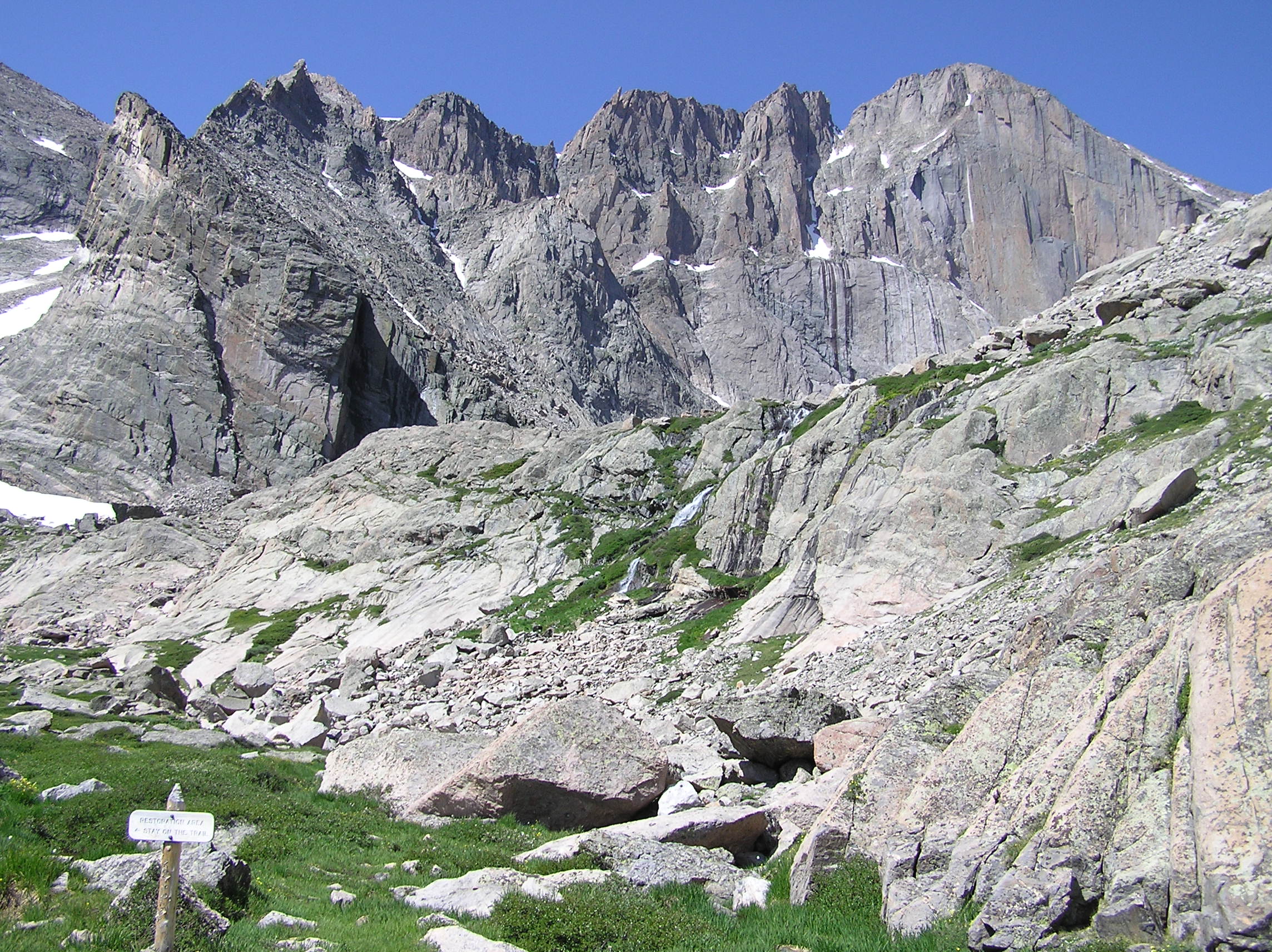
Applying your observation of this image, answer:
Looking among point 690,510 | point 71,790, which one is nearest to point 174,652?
point 690,510

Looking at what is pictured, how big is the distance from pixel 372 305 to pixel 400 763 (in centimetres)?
10740

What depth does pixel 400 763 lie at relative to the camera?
1722cm

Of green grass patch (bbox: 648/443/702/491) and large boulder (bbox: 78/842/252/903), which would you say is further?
green grass patch (bbox: 648/443/702/491)

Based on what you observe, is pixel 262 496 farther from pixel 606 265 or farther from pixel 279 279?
pixel 606 265

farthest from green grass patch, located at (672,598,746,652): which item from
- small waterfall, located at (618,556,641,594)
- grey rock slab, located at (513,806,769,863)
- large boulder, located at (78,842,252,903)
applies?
large boulder, located at (78,842,252,903)

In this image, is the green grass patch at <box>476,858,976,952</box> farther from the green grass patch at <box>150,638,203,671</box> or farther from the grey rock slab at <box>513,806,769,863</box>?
the green grass patch at <box>150,638,203,671</box>

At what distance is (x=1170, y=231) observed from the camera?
181 feet

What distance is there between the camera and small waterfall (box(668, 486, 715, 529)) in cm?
4975

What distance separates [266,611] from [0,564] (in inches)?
1313

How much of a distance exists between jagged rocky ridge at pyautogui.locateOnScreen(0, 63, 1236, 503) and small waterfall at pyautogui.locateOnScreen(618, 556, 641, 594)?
65.8 m

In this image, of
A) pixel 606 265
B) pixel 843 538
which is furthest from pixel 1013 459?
pixel 606 265

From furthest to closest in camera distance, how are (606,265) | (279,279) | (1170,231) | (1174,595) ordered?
(606,265), (279,279), (1170,231), (1174,595)

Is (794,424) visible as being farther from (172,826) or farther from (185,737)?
(172,826)

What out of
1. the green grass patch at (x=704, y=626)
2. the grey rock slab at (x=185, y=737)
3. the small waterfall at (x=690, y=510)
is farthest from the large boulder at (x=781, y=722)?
the small waterfall at (x=690, y=510)
